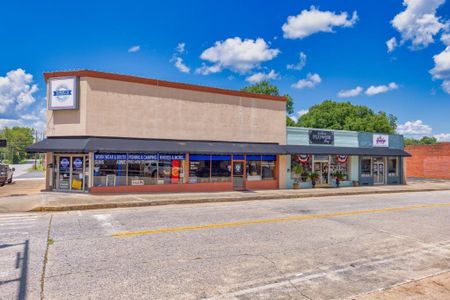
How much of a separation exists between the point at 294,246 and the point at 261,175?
610 inches

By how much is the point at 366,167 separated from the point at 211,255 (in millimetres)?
25817

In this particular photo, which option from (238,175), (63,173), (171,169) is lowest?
(238,175)

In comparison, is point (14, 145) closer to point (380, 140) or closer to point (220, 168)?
point (220, 168)

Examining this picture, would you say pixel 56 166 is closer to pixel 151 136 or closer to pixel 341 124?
pixel 151 136

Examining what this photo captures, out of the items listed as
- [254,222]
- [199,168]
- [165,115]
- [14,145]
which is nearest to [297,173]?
[199,168]

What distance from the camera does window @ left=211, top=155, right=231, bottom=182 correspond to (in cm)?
2172

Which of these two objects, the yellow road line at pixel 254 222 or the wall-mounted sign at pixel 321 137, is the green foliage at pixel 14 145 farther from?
the yellow road line at pixel 254 222

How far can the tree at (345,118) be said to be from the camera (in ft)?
199

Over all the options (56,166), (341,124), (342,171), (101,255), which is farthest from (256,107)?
(341,124)

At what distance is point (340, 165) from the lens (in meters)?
28.1

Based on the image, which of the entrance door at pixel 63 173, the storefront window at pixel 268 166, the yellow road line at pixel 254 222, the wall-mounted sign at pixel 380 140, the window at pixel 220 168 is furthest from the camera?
the wall-mounted sign at pixel 380 140

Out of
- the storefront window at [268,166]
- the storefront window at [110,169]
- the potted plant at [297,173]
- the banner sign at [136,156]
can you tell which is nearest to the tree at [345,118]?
the potted plant at [297,173]

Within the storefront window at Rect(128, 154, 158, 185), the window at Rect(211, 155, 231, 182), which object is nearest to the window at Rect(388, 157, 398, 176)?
the window at Rect(211, 155, 231, 182)

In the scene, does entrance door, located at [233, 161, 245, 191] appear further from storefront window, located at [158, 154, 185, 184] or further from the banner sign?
the banner sign
